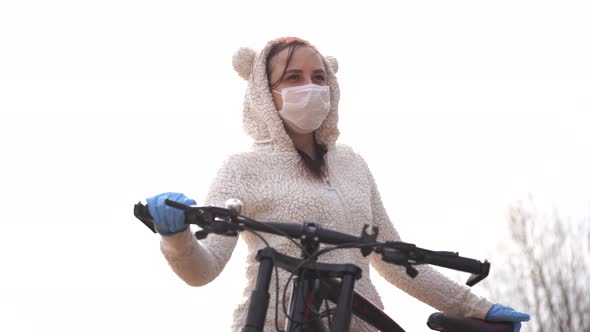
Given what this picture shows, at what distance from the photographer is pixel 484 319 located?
491 centimetres

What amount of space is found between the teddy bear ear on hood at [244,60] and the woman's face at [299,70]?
140mm

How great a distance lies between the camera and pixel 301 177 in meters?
4.77

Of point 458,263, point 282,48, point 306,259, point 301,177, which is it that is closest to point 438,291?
point 301,177

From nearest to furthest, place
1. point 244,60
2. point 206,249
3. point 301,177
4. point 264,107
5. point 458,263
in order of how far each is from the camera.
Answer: point 458,263 < point 206,249 < point 301,177 < point 264,107 < point 244,60

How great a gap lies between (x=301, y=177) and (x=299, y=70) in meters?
0.48

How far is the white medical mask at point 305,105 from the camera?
15.8ft

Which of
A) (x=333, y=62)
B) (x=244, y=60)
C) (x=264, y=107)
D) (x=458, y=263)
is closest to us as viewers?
(x=458, y=263)

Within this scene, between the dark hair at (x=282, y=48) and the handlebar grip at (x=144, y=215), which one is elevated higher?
the dark hair at (x=282, y=48)

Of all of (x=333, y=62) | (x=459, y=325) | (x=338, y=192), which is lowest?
(x=459, y=325)

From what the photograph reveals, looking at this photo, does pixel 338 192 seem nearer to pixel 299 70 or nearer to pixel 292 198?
pixel 292 198

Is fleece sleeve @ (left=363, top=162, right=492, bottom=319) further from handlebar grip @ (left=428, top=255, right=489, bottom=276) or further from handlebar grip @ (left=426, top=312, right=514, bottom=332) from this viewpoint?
handlebar grip @ (left=428, top=255, right=489, bottom=276)

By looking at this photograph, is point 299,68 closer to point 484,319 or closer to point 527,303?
point 484,319

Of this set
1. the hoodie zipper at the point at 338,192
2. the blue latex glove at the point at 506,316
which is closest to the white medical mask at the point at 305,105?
the hoodie zipper at the point at 338,192

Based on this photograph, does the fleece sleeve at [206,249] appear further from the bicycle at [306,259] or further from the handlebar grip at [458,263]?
the handlebar grip at [458,263]
